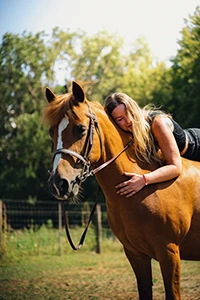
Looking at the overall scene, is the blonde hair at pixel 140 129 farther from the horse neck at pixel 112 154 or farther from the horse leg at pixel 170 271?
the horse leg at pixel 170 271

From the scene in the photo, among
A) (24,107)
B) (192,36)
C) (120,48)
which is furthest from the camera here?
(120,48)

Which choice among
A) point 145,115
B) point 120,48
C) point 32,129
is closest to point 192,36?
point 32,129

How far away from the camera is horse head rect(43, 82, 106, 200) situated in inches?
139

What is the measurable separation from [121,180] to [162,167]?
393 millimetres

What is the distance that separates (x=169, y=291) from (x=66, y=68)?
3400 cm

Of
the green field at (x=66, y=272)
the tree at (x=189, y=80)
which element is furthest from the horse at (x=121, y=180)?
the tree at (x=189, y=80)

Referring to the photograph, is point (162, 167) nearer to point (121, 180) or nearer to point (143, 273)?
point (121, 180)

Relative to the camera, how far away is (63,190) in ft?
11.5

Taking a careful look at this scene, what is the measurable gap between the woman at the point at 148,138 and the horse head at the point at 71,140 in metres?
0.39

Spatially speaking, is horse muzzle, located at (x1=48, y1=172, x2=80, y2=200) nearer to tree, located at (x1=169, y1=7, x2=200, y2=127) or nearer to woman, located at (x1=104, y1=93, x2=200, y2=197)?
woman, located at (x1=104, y1=93, x2=200, y2=197)

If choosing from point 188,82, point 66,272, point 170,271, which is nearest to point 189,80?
point 188,82

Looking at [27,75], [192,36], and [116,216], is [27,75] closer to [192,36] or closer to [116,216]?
[192,36]

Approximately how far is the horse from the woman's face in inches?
2.1

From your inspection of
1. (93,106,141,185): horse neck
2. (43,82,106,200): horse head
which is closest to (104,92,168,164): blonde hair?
(93,106,141,185): horse neck
